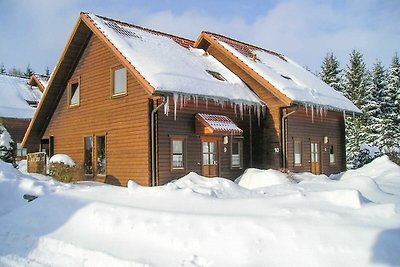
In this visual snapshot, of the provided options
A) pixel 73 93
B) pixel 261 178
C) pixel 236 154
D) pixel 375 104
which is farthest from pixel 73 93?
pixel 375 104

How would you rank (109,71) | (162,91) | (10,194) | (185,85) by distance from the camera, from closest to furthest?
(10,194) < (162,91) < (185,85) < (109,71)

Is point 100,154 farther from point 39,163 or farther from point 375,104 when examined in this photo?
point 375,104

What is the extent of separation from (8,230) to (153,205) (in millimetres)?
2893

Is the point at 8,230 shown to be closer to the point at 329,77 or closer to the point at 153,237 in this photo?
the point at 153,237

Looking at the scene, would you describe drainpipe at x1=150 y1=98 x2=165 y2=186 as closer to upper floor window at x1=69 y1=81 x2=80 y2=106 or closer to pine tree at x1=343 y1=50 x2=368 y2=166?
upper floor window at x1=69 y1=81 x2=80 y2=106

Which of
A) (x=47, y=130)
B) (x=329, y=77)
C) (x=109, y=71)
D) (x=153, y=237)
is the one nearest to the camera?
(x=153, y=237)

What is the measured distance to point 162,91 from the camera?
43.5ft

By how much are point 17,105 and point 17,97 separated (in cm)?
141

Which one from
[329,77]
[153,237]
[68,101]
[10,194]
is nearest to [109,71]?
[68,101]

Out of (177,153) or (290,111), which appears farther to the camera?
(290,111)

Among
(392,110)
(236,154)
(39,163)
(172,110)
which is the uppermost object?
(392,110)

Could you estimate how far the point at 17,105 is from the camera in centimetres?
3070

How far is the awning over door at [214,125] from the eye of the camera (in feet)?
48.4

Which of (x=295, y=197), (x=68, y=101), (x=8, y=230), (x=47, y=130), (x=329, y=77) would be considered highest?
(x=329, y=77)
